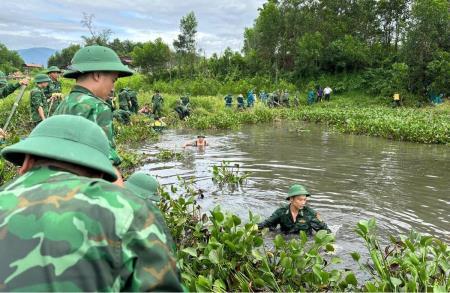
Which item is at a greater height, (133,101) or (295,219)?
(133,101)

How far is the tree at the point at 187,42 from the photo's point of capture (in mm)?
43875

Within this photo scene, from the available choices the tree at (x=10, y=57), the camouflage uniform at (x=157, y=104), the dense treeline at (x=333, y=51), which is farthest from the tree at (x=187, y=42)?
the tree at (x=10, y=57)

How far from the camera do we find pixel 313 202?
26.9 ft

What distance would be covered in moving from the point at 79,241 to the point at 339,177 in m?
9.28

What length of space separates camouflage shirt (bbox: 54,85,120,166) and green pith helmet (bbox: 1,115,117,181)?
157 centimetres

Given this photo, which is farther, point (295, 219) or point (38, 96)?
point (38, 96)

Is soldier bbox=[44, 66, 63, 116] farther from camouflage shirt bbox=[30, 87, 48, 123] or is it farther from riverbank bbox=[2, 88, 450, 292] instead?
riverbank bbox=[2, 88, 450, 292]

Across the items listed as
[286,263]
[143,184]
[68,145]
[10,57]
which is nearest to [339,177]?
[286,263]

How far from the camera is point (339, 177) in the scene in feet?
33.1

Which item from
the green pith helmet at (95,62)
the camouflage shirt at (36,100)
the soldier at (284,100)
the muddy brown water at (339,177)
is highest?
the green pith helmet at (95,62)

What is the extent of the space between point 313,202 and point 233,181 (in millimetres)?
1801

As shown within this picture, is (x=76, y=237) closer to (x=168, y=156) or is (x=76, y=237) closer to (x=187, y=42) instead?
(x=168, y=156)

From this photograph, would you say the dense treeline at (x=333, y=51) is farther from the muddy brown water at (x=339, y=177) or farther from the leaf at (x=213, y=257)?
the leaf at (x=213, y=257)

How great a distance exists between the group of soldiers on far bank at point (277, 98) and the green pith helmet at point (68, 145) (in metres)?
23.5
